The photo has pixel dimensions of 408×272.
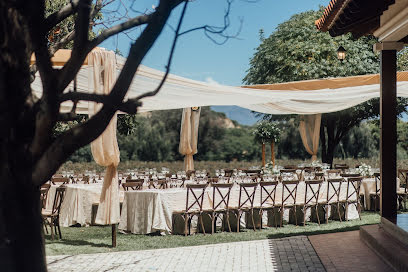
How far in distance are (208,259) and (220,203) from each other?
2422mm

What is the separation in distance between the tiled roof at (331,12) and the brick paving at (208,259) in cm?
347

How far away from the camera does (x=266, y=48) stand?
2347 centimetres

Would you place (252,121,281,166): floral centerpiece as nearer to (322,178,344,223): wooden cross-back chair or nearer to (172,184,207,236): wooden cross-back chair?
(322,178,344,223): wooden cross-back chair

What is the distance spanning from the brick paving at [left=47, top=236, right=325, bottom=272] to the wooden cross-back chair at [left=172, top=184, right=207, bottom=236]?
124 cm

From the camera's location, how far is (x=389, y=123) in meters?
8.21

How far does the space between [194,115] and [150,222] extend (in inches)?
234

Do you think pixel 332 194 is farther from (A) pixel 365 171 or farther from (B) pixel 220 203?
(B) pixel 220 203

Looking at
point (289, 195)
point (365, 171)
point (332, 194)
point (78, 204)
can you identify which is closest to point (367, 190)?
point (365, 171)

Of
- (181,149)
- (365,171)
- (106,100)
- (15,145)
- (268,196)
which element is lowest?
(268,196)

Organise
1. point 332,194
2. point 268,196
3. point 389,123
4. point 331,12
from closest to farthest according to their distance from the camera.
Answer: point 331,12
point 389,123
point 268,196
point 332,194

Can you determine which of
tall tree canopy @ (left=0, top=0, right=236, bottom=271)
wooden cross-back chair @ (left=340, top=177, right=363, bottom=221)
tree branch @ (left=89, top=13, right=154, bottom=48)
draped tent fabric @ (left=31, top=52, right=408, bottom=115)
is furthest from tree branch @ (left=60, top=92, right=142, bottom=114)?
wooden cross-back chair @ (left=340, top=177, right=363, bottom=221)

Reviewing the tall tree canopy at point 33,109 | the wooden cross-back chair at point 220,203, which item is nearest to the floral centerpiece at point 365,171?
the wooden cross-back chair at point 220,203

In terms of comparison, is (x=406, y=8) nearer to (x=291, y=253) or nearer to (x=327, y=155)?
(x=291, y=253)

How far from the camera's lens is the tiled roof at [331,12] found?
22.5 ft
